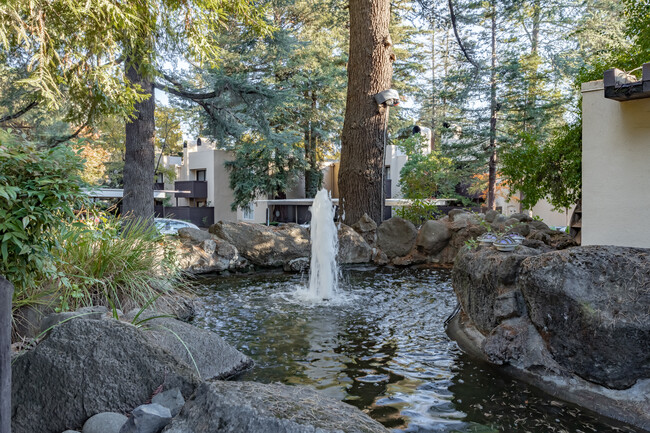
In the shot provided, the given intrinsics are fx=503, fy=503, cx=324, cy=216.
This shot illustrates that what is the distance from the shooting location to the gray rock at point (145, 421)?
99.8 inches

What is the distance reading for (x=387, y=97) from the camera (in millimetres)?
12336

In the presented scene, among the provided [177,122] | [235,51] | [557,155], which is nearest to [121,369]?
[557,155]

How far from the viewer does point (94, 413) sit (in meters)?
2.96

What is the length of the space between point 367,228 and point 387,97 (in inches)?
128

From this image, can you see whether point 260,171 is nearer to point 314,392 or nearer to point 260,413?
point 314,392

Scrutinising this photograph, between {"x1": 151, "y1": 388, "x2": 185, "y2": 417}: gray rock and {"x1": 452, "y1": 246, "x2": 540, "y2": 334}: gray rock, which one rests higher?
{"x1": 452, "y1": 246, "x2": 540, "y2": 334}: gray rock

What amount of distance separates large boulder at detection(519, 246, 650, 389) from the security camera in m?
8.64

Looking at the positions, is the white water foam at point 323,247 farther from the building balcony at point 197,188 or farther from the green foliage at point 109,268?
the building balcony at point 197,188

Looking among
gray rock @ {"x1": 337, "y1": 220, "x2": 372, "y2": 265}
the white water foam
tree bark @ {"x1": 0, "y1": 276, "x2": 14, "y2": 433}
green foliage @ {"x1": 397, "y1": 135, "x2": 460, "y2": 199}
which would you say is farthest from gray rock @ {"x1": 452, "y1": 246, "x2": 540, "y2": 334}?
green foliage @ {"x1": 397, "y1": 135, "x2": 460, "y2": 199}

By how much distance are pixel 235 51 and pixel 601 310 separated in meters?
17.6

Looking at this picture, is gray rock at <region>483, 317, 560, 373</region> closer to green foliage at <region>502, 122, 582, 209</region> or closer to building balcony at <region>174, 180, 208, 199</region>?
green foliage at <region>502, 122, 582, 209</region>

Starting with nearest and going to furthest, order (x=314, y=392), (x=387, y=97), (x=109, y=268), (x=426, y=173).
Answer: (x=314, y=392), (x=109, y=268), (x=387, y=97), (x=426, y=173)

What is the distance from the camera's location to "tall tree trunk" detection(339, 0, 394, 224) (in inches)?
502

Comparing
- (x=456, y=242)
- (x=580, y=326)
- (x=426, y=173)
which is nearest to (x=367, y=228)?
(x=456, y=242)
